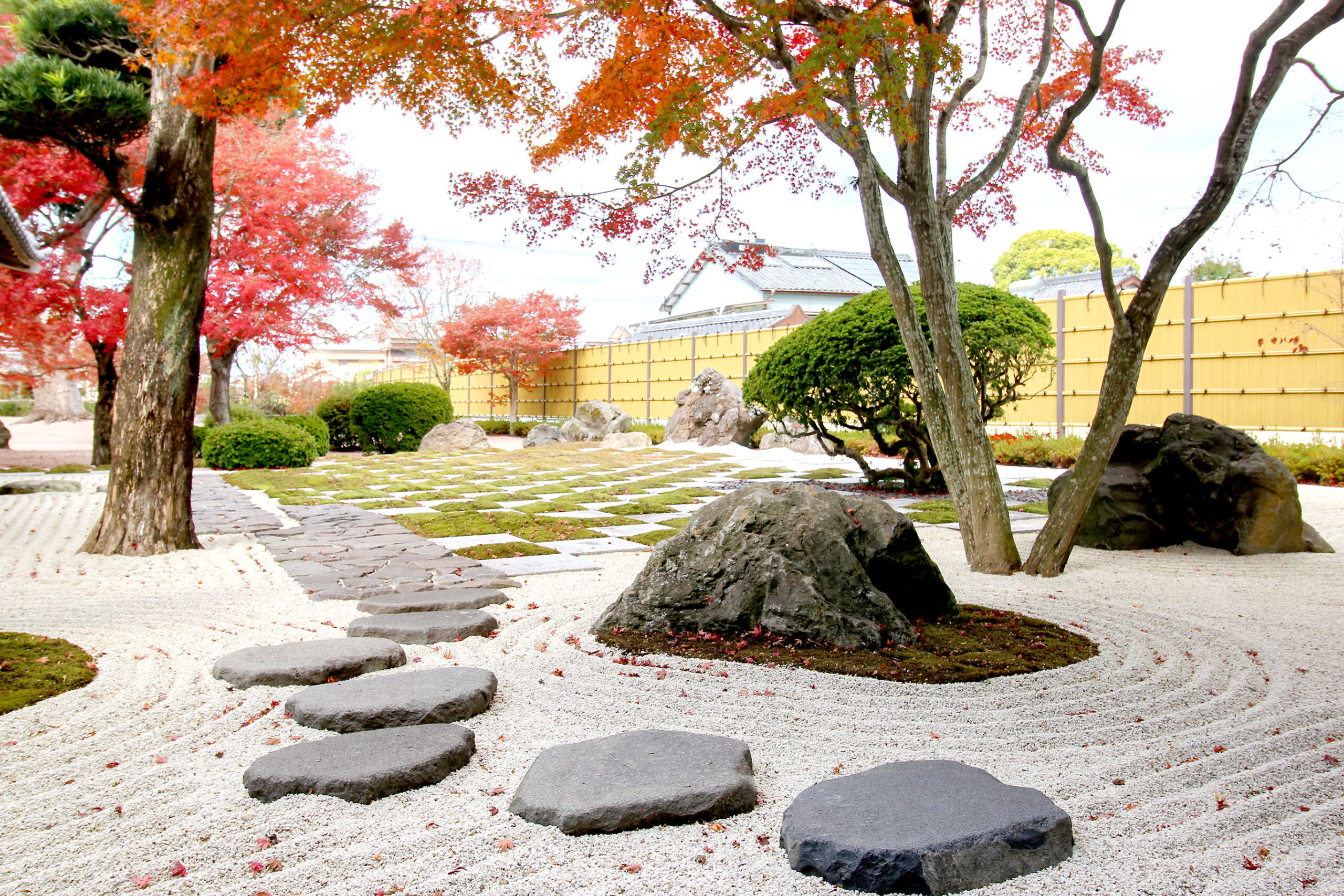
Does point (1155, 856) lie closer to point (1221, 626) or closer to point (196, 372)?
point (1221, 626)

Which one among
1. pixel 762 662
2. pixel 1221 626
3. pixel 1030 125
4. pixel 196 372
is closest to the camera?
pixel 762 662

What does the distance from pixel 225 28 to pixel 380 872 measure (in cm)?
482

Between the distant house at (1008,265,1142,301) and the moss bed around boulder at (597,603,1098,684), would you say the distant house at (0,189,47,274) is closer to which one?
the moss bed around boulder at (597,603,1098,684)

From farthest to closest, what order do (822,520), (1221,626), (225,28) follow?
1. (225,28)
2. (1221,626)
3. (822,520)

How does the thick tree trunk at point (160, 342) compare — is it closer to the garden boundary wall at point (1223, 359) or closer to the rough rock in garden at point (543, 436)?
the garden boundary wall at point (1223, 359)

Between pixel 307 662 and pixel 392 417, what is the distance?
14.3 m

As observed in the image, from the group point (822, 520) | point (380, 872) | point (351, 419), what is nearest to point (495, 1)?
point (822, 520)

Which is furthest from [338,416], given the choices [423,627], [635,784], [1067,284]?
[1067,284]

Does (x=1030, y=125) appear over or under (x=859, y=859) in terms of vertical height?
over

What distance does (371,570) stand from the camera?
4910 millimetres

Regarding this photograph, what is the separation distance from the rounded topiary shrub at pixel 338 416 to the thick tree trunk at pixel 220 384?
2.33 m

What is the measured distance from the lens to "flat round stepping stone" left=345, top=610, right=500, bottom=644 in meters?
3.40

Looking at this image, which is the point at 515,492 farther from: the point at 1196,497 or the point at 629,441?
the point at 629,441

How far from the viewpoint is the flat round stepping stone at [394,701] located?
2410mm
